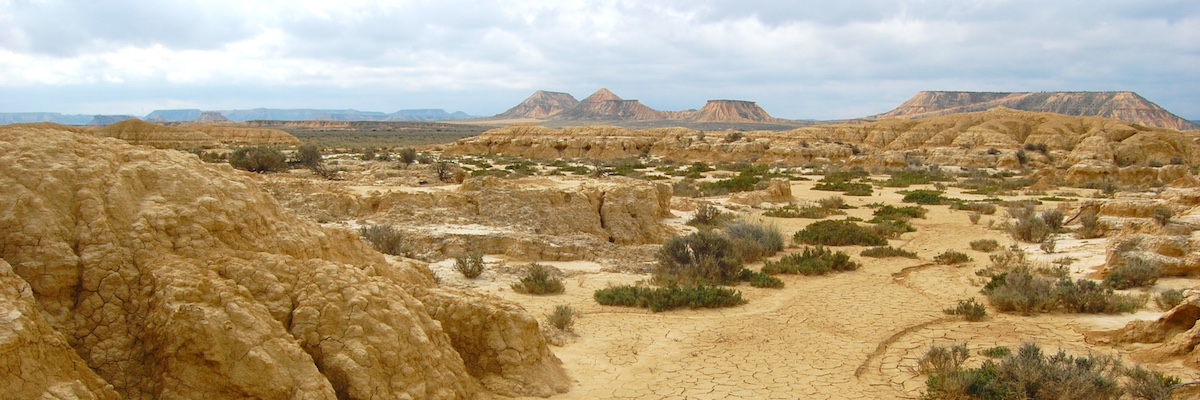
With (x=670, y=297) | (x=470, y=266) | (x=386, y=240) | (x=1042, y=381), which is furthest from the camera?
(x=386, y=240)

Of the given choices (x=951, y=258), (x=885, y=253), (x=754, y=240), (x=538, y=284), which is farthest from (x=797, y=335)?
(x=951, y=258)

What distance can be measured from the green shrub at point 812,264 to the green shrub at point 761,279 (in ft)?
1.64

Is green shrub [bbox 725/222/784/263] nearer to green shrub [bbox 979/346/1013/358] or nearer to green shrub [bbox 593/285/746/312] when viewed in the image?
green shrub [bbox 593/285/746/312]

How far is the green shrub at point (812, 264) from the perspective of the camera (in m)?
11.3

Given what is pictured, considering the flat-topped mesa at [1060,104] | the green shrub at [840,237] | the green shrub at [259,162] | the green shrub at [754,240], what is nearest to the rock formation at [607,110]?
the flat-topped mesa at [1060,104]

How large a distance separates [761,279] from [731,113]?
137507mm

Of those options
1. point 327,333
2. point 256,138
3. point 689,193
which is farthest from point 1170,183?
point 256,138

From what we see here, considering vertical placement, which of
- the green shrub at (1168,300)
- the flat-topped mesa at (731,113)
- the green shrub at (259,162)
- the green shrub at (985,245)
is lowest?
the green shrub at (985,245)

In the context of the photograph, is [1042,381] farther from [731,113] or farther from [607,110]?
[607,110]

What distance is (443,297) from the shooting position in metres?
5.79

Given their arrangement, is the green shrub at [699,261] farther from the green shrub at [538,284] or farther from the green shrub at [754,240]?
the green shrub at [538,284]

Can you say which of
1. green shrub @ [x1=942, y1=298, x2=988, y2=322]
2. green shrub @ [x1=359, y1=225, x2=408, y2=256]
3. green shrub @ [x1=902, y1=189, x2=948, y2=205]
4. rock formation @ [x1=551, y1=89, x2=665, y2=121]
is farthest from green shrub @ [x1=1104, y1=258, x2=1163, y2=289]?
rock formation @ [x1=551, y1=89, x2=665, y2=121]

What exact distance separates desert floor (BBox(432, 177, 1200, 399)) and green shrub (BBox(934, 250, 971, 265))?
19.0 inches

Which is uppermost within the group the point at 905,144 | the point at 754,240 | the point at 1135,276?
the point at 905,144
